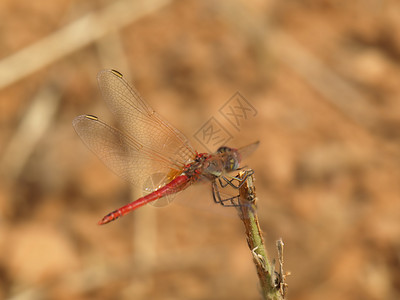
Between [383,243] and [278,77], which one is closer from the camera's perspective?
[383,243]

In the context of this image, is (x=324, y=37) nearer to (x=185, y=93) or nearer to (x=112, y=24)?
(x=185, y=93)

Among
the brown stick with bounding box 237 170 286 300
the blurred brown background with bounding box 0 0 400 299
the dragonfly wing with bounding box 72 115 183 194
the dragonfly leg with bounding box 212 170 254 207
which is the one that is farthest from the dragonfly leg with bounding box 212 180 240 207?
the blurred brown background with bounding box 0 0 400 299

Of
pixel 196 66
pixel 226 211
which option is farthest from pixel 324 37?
pixel 226 211

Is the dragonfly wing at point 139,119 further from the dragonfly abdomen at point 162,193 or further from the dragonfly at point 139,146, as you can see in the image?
the dragonfly abdomen at point 162,193

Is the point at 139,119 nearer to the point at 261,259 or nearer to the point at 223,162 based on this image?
the point at 223,162

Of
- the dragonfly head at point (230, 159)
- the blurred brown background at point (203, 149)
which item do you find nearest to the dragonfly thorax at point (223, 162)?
the dragonfly head at point (230, 159)

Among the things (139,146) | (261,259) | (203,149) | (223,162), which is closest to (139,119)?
(139,146)

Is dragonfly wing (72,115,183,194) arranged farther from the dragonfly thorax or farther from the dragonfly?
the dragonfly thorax
